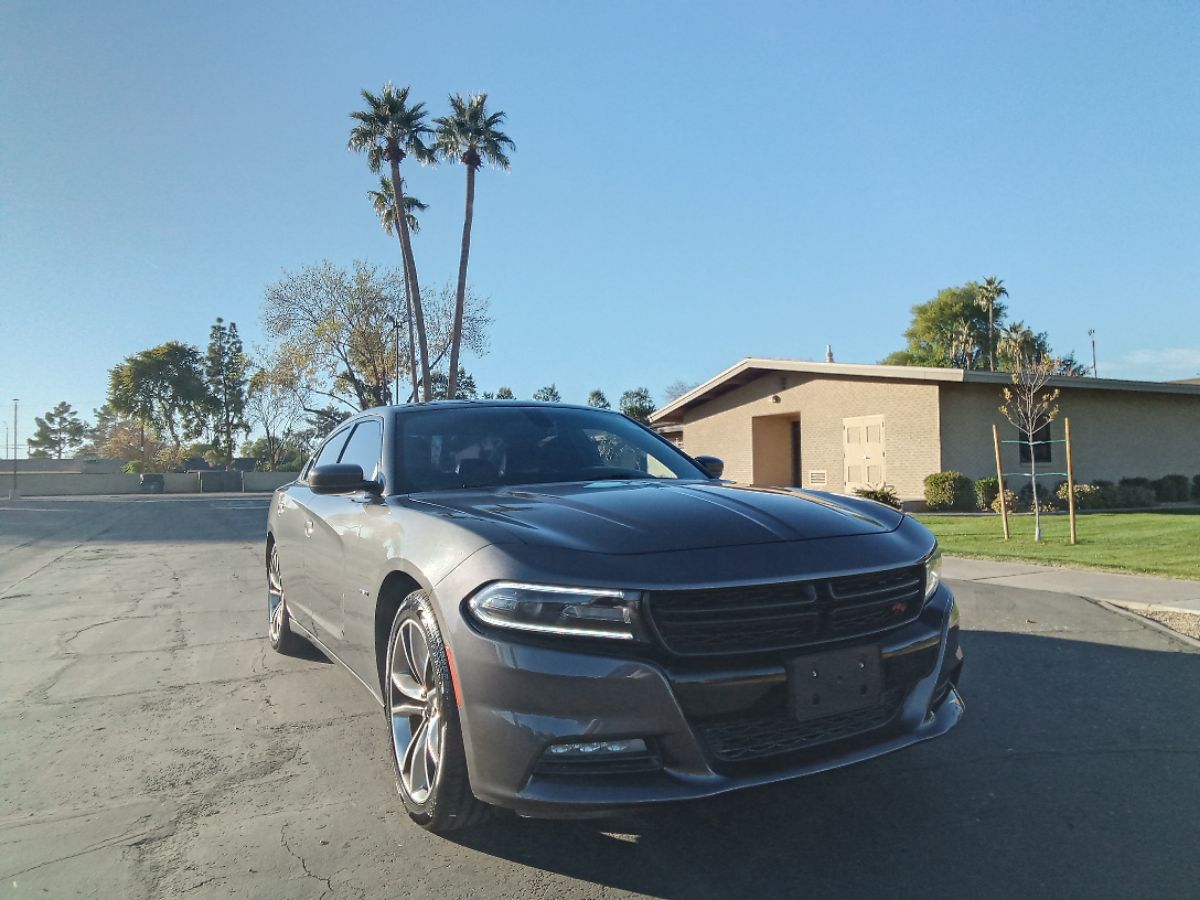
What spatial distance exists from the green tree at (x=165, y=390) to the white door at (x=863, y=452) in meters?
70.0

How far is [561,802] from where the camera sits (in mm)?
2467

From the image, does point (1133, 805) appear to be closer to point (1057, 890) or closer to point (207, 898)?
point (1057, 890)

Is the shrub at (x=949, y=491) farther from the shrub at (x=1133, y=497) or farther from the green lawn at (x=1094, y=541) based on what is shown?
the shrub at (x=1133, y=497)

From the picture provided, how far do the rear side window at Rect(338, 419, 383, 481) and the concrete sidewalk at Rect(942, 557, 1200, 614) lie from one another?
6.24 metres

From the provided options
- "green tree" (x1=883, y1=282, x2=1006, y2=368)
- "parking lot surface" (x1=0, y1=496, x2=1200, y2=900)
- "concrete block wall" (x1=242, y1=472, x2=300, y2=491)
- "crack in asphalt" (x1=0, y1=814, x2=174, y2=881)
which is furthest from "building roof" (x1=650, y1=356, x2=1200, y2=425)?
"concrete block wall" (x1=242, y1=472, x2=300, y2=491)

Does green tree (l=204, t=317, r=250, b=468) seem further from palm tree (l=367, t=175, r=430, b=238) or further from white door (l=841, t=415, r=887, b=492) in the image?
white door (l=841, t=415, r=887, b=492)

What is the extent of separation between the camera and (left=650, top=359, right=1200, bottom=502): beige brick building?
20547mm

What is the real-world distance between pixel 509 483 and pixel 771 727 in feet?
5.93

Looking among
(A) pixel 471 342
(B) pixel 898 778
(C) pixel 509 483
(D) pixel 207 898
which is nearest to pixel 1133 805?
(B) pixel 898 778

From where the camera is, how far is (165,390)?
77688 mm

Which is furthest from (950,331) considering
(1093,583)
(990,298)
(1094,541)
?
(1093,583)

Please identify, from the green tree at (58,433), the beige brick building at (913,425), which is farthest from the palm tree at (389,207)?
the green tree at (58,433)

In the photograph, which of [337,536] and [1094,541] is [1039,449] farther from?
[337,536]

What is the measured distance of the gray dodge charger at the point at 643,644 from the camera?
8.21 feet
